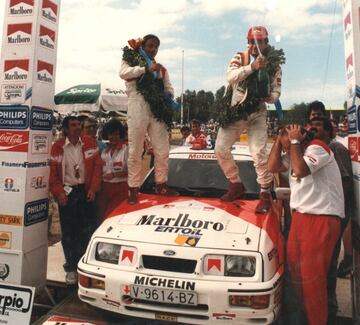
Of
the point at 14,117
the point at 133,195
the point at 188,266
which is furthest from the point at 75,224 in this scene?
the point at 188,266

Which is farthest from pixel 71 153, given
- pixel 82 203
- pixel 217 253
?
pixel 217 253

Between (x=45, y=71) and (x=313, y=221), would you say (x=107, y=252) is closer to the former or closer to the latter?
(x=313, y=221)

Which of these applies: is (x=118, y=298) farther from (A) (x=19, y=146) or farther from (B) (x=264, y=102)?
(B) (x=264, y=102)

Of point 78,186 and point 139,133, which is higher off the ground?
point 139,133

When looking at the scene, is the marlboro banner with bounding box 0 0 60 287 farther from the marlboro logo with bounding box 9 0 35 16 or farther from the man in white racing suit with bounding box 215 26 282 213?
the man in white racing suit with bounding box 215 26 282 213

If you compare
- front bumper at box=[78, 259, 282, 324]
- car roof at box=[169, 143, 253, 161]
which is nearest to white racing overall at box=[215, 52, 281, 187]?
car roof at box=[169, 143, 253, 161]

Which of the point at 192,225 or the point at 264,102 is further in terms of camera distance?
the point at 264,102

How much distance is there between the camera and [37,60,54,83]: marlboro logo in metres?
3.85

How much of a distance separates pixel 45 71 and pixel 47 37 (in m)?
0.34

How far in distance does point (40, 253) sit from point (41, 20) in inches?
94.0

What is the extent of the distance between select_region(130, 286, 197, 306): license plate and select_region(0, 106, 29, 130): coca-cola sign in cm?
197

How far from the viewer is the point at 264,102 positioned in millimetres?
4152

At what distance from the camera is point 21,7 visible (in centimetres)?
382

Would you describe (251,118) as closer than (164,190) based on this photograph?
Yes
